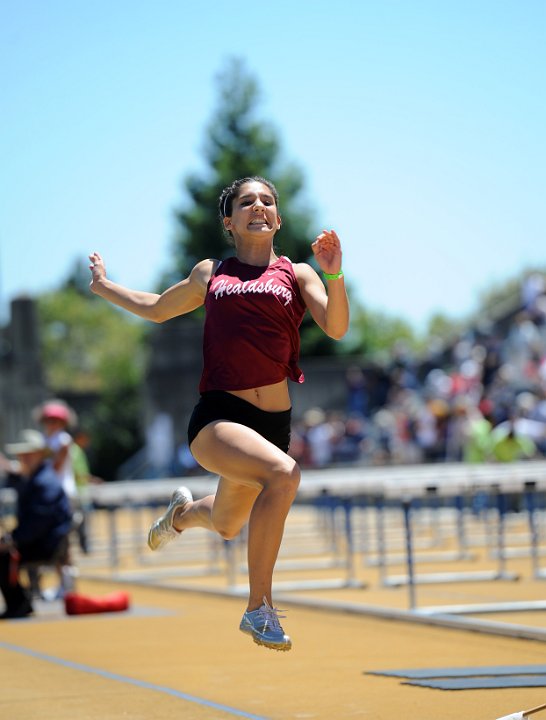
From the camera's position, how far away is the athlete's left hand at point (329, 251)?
6742mm

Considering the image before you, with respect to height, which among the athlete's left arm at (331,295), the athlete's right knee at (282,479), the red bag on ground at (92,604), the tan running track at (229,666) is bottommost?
the tan running track at (229,666)

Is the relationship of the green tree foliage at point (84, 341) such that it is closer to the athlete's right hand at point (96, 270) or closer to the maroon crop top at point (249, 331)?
the athlete's right hand at point (96, 270)

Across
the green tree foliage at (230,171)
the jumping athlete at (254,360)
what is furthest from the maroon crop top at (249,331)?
the green tree foliage at (230,171)

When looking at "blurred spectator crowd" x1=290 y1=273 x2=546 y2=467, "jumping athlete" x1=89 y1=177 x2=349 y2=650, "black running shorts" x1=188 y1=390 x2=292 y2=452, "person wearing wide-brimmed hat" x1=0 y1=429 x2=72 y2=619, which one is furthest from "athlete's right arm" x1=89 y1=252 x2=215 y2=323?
"blurred spectator crowd" x1=290 y1=273 x2=546 y2=467

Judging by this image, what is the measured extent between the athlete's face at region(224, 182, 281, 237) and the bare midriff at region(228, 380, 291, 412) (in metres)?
0.71

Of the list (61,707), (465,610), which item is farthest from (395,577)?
(61,707)

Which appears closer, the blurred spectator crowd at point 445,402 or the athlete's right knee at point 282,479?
the athlete's right knee at point 282,479

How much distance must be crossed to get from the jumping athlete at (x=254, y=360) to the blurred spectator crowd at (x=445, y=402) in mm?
13981

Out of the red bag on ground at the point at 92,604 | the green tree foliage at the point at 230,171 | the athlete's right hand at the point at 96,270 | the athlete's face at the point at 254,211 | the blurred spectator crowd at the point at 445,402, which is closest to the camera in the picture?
the athlete's face at the point at 254,211

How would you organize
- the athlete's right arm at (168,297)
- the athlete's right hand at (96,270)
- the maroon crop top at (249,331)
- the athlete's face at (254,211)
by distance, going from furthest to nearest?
the athlete's right hand at (96,270) < the athlete's right arm at (168,297) < the athlete's face at (254,211) < the maroon crop top at (249,331)

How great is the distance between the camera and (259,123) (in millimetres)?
70125

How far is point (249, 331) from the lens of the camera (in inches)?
270

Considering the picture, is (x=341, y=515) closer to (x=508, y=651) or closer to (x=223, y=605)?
(x=223, y=605)

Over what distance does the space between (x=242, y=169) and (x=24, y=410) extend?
30954 mm
